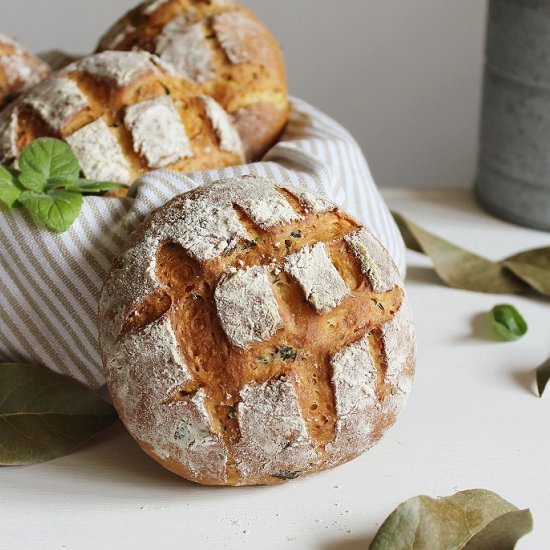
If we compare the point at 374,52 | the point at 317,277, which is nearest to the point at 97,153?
the point at 317,277

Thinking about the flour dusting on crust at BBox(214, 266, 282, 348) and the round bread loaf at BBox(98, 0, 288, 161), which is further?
the round bread loaf at BBox(98, 0, 288, 161)

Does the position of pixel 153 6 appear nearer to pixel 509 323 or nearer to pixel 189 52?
pixel 189 52

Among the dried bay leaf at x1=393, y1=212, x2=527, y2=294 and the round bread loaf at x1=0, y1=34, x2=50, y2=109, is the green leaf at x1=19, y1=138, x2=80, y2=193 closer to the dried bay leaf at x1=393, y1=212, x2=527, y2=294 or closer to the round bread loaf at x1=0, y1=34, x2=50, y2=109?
the round bread loaf at x1=0, y1=34, x2=50, y2=109

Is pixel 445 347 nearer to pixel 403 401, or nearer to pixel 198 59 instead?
pixel 403 401

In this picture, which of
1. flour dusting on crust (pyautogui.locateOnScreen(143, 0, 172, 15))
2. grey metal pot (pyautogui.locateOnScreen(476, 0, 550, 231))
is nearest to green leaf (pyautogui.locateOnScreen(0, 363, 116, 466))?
flour dusting on crust (pyautogui.locateOnScreen(143, 0, 172, 15))

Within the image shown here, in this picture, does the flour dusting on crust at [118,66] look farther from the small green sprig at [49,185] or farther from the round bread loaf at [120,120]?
the small green sprig at [49,185]

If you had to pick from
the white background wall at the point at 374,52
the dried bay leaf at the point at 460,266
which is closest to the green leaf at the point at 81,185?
the dried bay leaf at the point at 460,266
